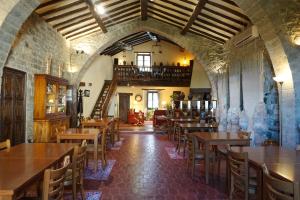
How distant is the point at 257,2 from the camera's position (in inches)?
241

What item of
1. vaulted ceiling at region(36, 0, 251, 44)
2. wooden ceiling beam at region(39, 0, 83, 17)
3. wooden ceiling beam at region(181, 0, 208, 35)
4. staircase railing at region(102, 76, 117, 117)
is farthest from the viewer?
staircase railing at region(102, 76, 117, 117)

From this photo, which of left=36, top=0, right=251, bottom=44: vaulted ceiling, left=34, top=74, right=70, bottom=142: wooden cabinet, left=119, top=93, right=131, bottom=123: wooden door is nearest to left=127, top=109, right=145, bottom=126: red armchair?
left=119, top=93, right=131, bottom=123: wooden door

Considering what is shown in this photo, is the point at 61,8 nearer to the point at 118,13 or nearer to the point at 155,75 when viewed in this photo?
the point at 118,13

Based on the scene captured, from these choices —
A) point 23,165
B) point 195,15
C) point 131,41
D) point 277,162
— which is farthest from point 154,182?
point 131,41

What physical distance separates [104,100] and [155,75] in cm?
457

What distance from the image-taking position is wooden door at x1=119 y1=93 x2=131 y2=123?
67.7 feet

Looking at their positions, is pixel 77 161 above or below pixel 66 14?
below

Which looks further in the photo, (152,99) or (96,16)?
(152,99)

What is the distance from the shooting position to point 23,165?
2.89 m

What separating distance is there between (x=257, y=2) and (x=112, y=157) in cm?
520

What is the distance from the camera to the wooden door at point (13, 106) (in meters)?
6.43

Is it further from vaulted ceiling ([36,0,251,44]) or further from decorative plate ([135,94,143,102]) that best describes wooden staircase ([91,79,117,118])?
vaulted ceiling ([36,0,251,44])

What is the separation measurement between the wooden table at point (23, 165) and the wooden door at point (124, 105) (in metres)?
16.5

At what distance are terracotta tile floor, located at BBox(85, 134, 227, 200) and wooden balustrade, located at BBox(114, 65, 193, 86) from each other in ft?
38.6
